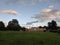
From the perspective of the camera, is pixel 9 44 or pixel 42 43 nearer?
pixel 9 44

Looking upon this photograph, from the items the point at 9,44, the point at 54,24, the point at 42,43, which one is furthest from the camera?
the point at 54,24

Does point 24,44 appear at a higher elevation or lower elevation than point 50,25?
lower

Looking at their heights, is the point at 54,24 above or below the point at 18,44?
above

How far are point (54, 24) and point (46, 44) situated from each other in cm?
→ 9756

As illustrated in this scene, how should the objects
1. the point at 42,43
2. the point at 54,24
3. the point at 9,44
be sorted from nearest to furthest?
the point at 9,44 → the point at 42,43 → the point at 54,24

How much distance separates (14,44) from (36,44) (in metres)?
3.34

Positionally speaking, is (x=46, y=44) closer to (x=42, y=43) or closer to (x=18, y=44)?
(x=42, y=43)

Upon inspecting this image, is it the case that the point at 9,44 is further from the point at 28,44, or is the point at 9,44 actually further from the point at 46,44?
the point at 46,44

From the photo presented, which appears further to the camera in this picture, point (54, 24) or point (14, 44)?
point (54, 24)

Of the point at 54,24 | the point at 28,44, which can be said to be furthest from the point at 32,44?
the point at 54,24

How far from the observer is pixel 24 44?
24.0 meters

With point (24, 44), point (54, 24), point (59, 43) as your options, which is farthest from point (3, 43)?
point (54, 24)

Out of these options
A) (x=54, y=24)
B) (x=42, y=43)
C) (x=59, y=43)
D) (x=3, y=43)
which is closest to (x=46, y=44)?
(x=42, y=43)

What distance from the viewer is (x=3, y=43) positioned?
934 inches
